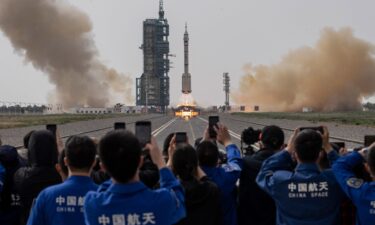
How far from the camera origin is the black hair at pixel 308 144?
4.75 m

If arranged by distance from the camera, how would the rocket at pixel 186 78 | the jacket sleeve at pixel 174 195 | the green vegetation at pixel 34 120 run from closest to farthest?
the jacket sleeve at pixel 174 195 < the green vegetation at pixel 34 120 < the rocket at pixel 186 78

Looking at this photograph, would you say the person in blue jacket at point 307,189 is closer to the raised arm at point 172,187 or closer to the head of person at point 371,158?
the head of person at point 371,158

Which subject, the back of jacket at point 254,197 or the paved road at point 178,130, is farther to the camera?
the paved road at point 178,130

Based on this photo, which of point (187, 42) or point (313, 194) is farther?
point (187, 42)

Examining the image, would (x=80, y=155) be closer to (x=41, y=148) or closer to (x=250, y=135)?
(x=41, y=148)

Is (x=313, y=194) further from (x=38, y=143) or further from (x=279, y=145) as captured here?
(x=38, y=143)

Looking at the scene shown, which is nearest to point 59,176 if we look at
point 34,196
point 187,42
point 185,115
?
point 34,196

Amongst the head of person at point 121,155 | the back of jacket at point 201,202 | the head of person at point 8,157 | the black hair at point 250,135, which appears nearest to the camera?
the head of person at point 121,155

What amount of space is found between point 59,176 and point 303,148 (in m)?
2.34

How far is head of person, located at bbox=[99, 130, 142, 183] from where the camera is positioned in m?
3.58

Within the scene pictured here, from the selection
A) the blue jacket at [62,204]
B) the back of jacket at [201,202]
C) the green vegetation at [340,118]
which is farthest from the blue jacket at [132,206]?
the green vegetation at [340,118]

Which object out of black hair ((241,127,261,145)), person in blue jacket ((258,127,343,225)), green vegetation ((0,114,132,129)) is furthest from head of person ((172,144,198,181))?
green vegetation ((0,114,132,129))

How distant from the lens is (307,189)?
4.83m

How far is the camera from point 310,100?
400 feet
